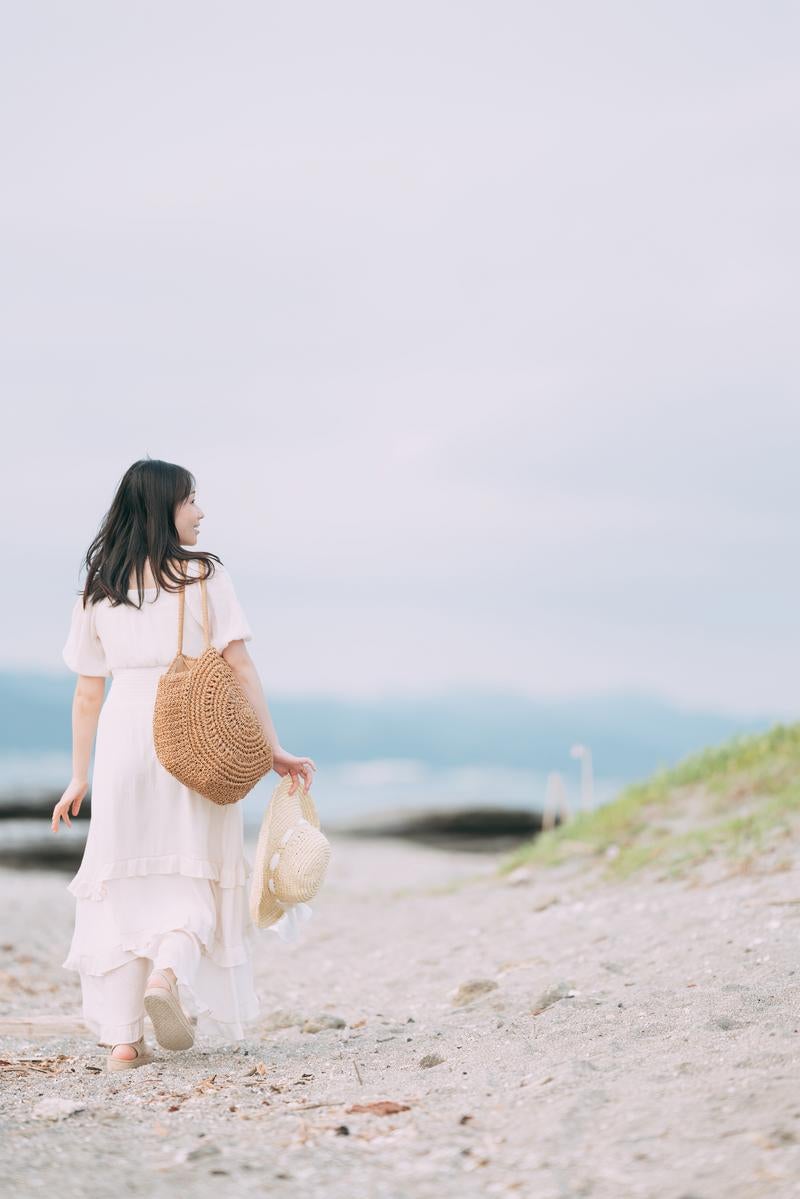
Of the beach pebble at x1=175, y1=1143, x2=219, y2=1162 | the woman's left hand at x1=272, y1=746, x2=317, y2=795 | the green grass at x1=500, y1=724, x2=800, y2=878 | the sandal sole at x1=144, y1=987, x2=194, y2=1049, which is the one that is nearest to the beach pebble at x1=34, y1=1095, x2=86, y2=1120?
the sandal sole at x1=144, y1=987, x2=194, y2=1049

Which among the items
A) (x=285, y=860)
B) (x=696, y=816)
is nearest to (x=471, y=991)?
(x=285, y=860)

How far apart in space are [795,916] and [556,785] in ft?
29.1

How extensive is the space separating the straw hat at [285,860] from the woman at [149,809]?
0.32 ft

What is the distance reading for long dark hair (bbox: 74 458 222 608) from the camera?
4.93 meters

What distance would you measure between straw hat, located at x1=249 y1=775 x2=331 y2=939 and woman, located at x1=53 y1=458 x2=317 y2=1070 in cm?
10

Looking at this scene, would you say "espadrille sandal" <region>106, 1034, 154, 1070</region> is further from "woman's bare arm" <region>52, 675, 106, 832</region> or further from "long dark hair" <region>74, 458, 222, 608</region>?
"long dark hair" <region>74, 458, 222, 608</region>

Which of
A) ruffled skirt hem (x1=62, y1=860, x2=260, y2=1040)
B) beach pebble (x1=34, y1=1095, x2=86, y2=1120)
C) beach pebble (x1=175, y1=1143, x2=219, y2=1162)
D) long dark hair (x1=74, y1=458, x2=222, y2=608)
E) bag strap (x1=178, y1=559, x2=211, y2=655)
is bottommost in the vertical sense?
beach pebble (x1=34, y1=1095, x2=86, y2=1120)

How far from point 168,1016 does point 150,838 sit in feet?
2.09

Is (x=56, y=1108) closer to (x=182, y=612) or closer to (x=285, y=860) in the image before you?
(x=285, y=860)

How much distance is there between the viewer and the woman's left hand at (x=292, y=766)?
5.04 metres

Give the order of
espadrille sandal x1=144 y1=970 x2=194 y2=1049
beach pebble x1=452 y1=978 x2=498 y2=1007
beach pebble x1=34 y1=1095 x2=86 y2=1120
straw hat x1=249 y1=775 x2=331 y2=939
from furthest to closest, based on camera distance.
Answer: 1. beach pebble x1=452 y1=978 x2=498 y2=1007
2. straw hat x1=249 y1=775 x2=331 y2=939
3. espadrille sandal x1=144 y1=970 x2=194 y2=1049
4. beach pebble x1=34 y1=1095 x2=86 y2=1120

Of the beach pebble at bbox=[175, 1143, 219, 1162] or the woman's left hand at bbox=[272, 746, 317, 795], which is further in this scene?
the woman's left hand at bbox=[272, 746, 317, 795]

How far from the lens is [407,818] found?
2284 centimetres

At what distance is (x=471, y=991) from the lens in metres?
6.12
